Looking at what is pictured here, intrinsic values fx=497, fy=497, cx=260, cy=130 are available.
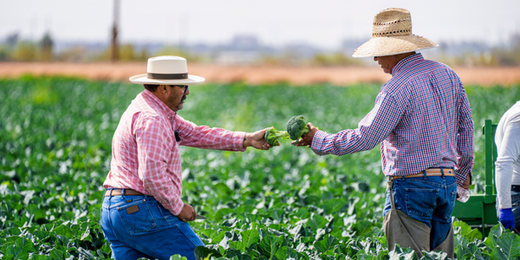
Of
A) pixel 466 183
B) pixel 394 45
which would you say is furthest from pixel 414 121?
pixel 466 183

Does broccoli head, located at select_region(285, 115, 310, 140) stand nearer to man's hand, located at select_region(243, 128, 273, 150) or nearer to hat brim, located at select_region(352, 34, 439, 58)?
man's hand, located at select_region(243, 128, 273, 150)

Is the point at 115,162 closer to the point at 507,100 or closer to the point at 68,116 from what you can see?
the point at 68,116

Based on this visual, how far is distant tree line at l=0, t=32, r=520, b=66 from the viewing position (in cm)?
5150

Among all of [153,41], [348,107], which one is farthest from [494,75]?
[153,41]

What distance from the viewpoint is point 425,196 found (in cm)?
320

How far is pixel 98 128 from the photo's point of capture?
12.9 meters

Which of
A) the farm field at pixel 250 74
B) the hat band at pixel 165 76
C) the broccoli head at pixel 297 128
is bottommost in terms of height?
the farm field at pixel 250 74

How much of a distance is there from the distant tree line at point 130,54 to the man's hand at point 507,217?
49.3 meters

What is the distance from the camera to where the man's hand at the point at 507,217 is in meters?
3.76

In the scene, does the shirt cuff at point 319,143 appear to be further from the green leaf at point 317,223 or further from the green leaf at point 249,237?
the green leaf at point 317,223

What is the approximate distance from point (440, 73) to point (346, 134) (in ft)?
2.39

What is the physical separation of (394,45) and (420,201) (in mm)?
1045

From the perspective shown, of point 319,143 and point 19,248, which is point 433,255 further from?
point 19,248

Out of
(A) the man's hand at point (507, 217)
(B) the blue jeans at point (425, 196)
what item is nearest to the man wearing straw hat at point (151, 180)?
(B) the blue jeans at point (425, 196)
